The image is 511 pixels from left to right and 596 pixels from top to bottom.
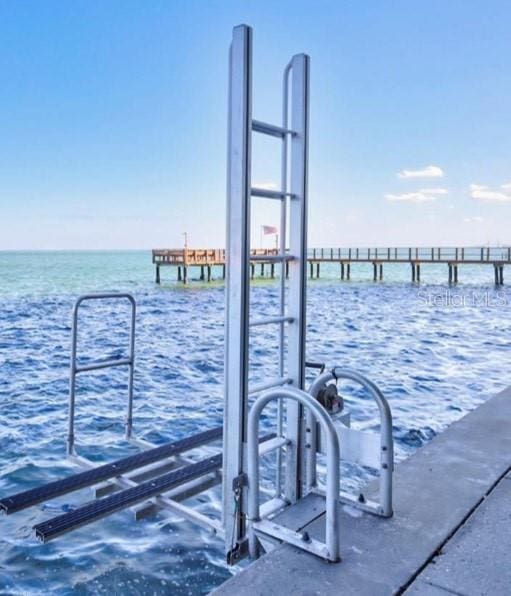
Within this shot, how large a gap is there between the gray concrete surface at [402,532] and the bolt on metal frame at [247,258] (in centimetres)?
25

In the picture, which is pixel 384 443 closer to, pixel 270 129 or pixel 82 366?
pixel 270 129

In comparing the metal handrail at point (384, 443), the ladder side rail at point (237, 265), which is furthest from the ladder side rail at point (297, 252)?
the ladder side rail at point (237, 265)

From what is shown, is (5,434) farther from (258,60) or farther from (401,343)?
(401,343)

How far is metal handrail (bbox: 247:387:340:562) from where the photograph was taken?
2.04m

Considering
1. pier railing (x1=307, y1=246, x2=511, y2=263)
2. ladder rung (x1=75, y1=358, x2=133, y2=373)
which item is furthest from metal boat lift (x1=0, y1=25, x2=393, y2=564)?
pier railing (x1=307, y1=246, x2=511, y2=263)

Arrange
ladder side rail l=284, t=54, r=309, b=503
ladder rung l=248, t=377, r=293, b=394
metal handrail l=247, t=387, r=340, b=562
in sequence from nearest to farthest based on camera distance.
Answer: metal handrail l=247, t=387, r=340, b=562 < ladder rung l=248, t=377, r=293, b=394 < ladder side rail l=284, t=54, r=309, b=503

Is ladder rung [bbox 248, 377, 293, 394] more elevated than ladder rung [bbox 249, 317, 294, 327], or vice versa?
ladder rung [bbox 249, 317, 294, 327]

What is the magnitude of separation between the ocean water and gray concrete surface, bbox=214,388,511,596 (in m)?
0.99

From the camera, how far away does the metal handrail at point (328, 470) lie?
6.70ft

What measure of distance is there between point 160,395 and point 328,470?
5.77m

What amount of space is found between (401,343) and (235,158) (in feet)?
33.7

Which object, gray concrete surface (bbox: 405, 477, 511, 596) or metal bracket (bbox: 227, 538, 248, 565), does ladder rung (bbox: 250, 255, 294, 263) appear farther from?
gray concrete surface (bbox: 405, 477, 511, 596)

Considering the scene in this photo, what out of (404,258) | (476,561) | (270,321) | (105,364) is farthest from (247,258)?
(404,258)

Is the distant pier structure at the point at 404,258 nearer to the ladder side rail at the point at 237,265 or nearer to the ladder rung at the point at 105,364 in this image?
the ladder rung at the point at 105,364
